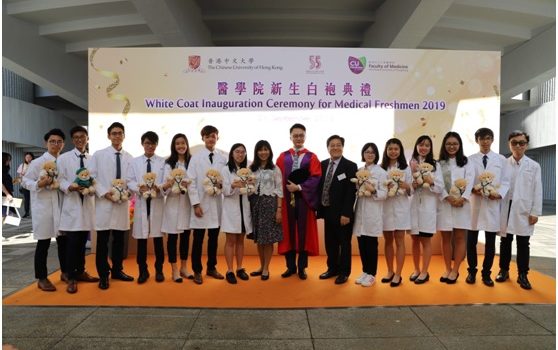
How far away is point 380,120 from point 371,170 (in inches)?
61.2

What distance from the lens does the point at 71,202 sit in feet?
12.7

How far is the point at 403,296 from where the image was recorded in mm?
3713

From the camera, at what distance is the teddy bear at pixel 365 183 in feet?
13.0

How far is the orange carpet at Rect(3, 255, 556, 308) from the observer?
3523 millimetres

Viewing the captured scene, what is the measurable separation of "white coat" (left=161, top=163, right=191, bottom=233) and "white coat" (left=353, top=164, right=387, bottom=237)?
171 cm

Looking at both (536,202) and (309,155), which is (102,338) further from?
(536,202)

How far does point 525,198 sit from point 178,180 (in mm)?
3355

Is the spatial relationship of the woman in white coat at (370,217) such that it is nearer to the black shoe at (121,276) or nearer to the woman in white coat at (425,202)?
the woman in white coat at (425,202)

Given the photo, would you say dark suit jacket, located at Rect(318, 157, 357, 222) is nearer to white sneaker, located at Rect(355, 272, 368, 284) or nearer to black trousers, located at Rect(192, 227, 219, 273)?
white sneaker, located at Rect(355, 272, 368, 284)

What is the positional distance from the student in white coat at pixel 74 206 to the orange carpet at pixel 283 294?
31cm

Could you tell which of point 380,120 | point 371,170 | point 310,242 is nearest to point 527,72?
point 380,120

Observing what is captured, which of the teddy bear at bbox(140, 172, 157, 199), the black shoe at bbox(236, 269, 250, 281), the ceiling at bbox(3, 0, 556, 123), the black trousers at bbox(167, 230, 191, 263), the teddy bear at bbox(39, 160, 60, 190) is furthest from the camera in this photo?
the ceiling at bbox(3, 0, 556, 123)

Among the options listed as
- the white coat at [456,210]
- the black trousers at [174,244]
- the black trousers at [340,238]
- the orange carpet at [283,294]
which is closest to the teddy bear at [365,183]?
the black trousers at [340,238]

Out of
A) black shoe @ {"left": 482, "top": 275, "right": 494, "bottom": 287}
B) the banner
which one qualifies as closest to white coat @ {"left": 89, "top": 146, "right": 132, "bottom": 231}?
the banner
